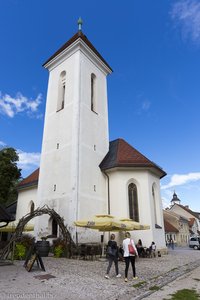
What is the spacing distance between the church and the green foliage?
11540 mm

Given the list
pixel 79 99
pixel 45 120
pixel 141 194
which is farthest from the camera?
pixel 45 120

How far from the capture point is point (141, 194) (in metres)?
21.1

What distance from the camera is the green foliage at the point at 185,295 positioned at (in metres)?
6.58

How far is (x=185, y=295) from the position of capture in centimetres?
694

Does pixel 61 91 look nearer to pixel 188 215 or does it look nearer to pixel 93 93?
pixel 93 93

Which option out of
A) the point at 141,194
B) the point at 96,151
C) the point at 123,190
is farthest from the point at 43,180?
the point at 141,194

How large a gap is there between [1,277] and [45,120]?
59.8ft

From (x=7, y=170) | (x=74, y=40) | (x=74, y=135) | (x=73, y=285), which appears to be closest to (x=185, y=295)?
(x=73, y=285)

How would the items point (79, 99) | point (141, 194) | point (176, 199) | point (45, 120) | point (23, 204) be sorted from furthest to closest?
1. point (176, 199)
2. point (23, 204)
3. point (45, 120)
4. point (79, 99)
5. point (141, 194)

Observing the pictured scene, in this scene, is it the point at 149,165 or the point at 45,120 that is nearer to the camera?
the point at 149,165

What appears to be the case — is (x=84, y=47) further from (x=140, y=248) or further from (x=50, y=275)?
(x=50, y=275)

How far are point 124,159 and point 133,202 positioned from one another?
12.0ft

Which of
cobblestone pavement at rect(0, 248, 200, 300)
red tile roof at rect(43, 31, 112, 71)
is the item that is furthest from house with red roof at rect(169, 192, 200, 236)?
cobblestone pavement at rect(0, 248, 200, 300)

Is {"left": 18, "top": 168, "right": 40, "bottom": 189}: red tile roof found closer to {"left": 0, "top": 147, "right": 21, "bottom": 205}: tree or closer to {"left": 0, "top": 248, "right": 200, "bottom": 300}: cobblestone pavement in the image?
{"left": 0, "top": 147, "right": 21, "bottom": 205}: tree
